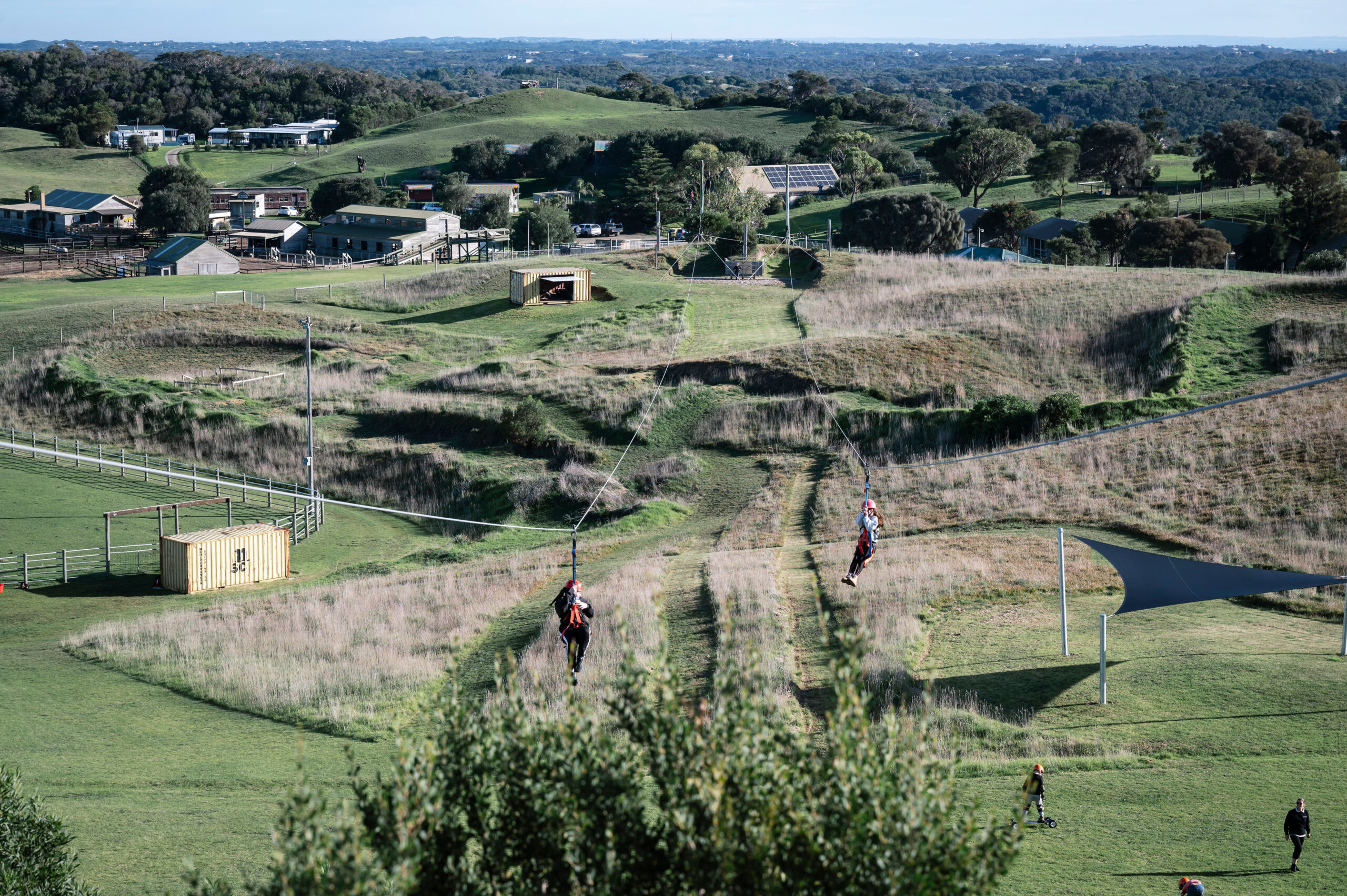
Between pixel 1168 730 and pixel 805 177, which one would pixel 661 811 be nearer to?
pixel 1168 730

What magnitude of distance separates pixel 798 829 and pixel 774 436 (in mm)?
31722

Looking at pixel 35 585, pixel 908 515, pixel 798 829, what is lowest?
pixel 35 585

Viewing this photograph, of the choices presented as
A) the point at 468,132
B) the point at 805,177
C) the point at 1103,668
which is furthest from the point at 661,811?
the point at 468,132

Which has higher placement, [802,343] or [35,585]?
[802,343]

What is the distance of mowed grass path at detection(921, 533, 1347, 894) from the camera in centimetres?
1291

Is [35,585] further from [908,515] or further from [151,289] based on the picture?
[151,289]

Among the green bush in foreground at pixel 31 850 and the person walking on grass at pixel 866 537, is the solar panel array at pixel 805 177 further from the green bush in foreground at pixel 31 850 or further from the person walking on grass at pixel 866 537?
the green bush in foreground at pixel 31 850

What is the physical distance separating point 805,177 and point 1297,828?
349 ft

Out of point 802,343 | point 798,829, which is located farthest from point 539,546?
point 798,829

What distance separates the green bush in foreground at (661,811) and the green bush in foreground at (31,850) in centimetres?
490

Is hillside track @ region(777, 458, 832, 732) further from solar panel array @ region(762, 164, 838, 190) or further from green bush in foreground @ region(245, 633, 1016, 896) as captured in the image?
solar panel array @ region(762, 164, 838, 190)

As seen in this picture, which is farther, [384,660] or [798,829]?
[384,660]

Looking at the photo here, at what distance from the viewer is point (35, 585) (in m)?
30.5

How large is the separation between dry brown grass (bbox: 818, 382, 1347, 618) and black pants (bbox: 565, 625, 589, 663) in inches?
541
